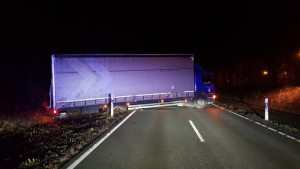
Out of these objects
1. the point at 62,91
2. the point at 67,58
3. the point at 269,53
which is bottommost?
the point at 62,91

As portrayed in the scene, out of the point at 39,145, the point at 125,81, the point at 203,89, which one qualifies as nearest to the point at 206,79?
the point at 203,89

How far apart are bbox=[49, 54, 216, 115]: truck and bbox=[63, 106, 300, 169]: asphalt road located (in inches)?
195

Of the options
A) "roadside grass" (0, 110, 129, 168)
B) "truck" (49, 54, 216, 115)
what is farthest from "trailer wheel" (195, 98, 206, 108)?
"roadside grass" (0, 110, 129, 168)

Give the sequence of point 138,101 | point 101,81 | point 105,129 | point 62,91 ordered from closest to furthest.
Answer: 1. point 105,129
2. point 62,91
3. point 101,81
4. point 138,101

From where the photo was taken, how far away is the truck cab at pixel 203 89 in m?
18.0

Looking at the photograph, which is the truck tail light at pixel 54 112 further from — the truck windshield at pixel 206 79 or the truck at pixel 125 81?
the truck windshield at pixel 206 79

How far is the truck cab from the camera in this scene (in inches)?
710

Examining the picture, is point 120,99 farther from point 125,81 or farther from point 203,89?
point 203,89

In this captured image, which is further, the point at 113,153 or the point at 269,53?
the point at 269,53

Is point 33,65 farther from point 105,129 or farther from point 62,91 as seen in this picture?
point 105,129

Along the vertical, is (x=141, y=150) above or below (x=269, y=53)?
below

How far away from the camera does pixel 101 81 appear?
14688 millimetres

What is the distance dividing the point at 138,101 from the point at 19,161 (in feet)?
34.7

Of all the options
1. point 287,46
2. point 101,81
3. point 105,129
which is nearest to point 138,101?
point 101,81
